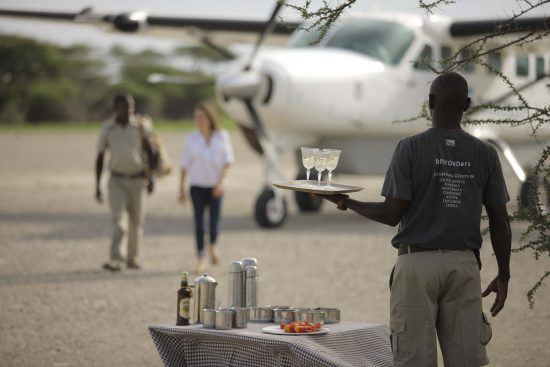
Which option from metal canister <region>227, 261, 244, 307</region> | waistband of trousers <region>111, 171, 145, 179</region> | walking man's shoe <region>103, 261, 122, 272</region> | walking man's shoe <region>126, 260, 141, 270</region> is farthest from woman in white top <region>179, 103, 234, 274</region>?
metal canister <region>227, 261, 244, 307</region>

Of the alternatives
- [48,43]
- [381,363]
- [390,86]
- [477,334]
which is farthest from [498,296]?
[48,43]

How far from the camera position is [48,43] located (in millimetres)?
90625

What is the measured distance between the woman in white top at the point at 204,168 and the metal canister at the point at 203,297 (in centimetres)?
593

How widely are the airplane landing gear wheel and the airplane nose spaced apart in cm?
145

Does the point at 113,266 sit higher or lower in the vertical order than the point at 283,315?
higher

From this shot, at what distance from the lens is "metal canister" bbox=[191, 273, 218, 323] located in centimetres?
608

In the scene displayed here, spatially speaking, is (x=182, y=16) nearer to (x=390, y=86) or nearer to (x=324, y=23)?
(x=390, y=86)

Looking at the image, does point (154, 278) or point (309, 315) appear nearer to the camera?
point (309, 315)

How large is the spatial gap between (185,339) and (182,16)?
50.6 ft

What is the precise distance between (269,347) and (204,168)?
21.8ft

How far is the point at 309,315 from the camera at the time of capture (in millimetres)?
6016

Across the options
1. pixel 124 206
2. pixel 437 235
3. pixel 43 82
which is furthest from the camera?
pixel 43 82

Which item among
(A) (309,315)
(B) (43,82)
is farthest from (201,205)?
(B) (43,82)

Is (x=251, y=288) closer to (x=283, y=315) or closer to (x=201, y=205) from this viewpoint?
(x=283, y=315)
